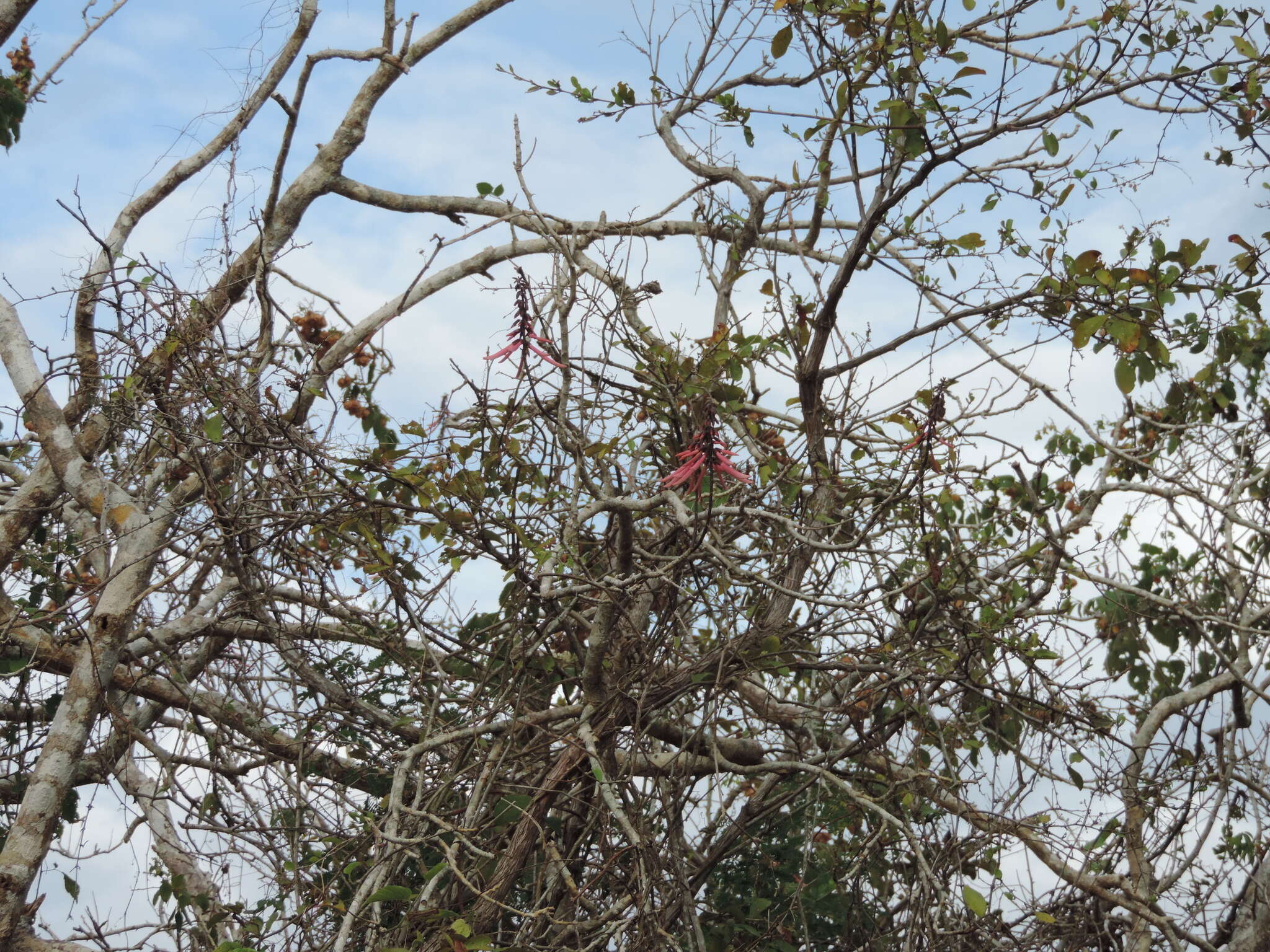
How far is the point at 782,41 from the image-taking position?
3268 mm

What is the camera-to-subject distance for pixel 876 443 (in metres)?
3.90

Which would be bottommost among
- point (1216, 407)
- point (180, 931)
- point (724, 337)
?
point (180, 931)

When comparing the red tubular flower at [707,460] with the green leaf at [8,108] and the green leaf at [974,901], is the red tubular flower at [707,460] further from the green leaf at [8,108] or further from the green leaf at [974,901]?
the green leaf at [8,108]

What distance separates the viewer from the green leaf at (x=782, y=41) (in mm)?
3240

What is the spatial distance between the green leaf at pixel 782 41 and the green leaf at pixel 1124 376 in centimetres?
132

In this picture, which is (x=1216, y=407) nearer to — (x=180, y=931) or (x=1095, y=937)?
(x=1095, y=937)

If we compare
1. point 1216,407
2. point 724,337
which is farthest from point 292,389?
point 1216,407

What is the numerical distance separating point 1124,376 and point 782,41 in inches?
54.9

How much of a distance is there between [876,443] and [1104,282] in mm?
1090

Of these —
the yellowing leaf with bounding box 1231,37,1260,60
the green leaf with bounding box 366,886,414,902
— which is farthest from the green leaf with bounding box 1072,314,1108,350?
the green leaf with bounding box 366,886,414,902

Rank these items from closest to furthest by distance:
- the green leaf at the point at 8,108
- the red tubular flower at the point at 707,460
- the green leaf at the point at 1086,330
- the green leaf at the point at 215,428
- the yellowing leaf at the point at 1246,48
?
the red tubular flower at the point at 707,460 < the green leaf at the point at 1086,330 < the green leaf at the point at 215,428 < the yellowing leaf at the point at 1246,48 < the green leaf at the point at 8,108

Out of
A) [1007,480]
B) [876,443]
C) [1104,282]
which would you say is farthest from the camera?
[1007,480]

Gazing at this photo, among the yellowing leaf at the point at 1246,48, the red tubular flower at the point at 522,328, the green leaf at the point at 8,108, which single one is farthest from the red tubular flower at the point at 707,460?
the green leaf at the point at 8,108

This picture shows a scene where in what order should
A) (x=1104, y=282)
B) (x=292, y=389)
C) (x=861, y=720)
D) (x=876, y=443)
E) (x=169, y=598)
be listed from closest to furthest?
(x=1104, y=282) → (x=861, y=720) → (x=292, y=389) → (x=876, y=443) → (x=169, y=598)
